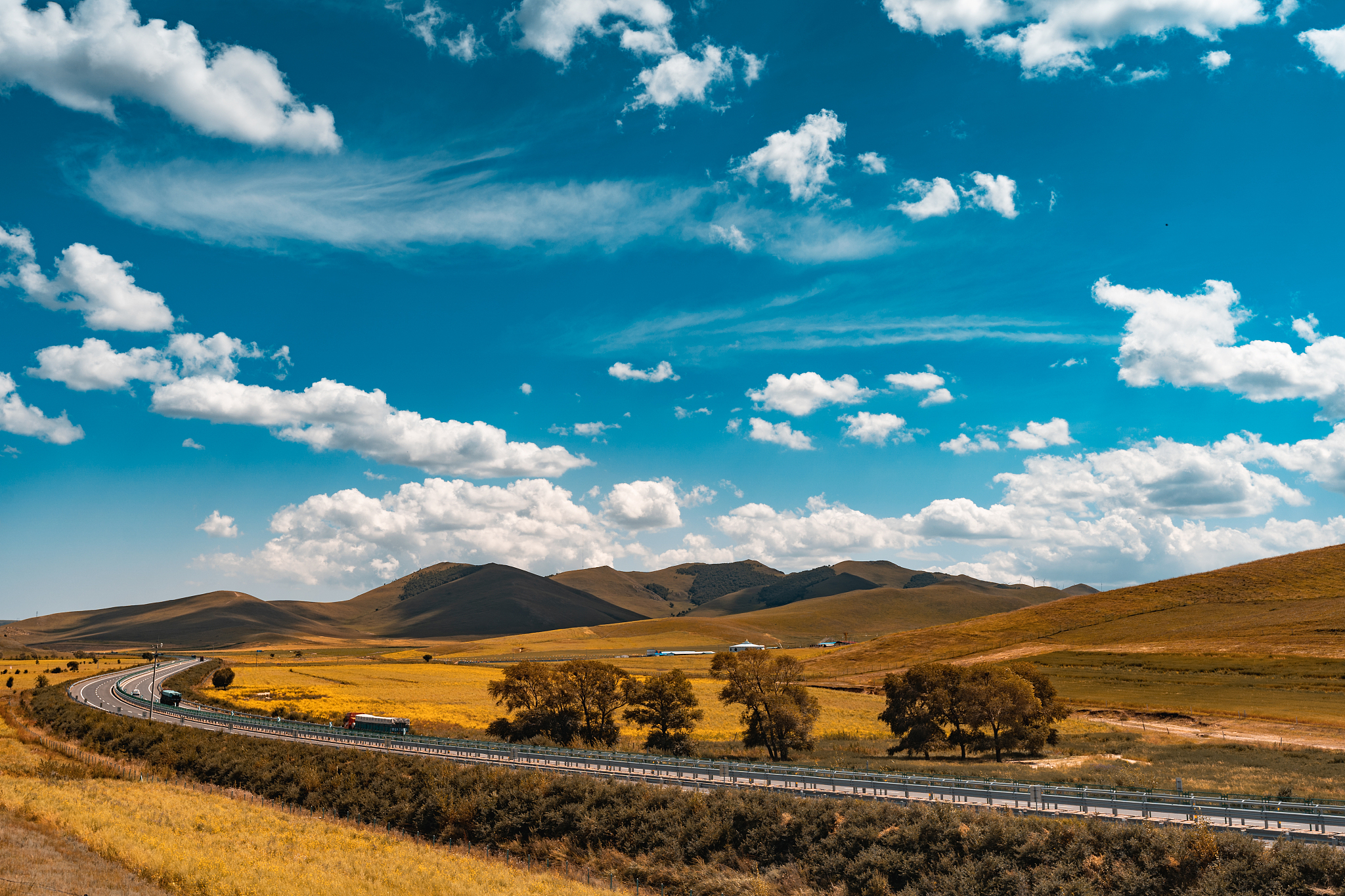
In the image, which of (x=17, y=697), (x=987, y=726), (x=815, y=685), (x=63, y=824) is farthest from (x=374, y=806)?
(x=815, y=685)

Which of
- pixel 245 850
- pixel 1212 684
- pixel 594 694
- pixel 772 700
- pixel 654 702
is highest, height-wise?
pixel 245 850

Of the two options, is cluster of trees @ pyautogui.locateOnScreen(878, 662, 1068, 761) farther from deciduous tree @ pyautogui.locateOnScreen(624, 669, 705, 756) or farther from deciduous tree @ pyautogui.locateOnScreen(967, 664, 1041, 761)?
deciduous tree @ pyautogui.locateOnScreen(624, 669, 705, 756)

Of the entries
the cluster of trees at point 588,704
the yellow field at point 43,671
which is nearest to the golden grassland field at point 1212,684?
the cluster of trees at point 588,704

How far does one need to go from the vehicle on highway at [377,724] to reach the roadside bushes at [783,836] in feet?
52.9

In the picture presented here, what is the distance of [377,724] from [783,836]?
4692cm

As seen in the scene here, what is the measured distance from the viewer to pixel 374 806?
42.0m

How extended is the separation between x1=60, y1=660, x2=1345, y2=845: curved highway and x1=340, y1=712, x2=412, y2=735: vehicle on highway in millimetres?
2580

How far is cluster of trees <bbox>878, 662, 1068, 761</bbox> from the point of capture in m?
66.8

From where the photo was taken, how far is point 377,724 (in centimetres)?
6769

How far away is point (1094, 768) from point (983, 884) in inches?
1541

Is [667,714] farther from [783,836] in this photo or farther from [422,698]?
[422,698]

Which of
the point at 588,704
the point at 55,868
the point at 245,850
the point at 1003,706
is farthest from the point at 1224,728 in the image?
the point at 55,868

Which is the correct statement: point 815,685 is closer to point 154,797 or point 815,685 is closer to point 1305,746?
point 1305,746

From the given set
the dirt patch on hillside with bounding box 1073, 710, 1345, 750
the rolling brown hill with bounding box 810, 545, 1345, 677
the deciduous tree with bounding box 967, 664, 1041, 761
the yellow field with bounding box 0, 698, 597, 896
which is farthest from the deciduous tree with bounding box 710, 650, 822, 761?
the rolling brown hill with bounding box 810, 545, 1345, 677
